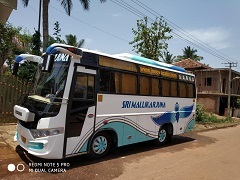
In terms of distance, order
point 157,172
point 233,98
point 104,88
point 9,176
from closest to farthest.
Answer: point 9,176
point 157,172
point 104,88
point 233,98

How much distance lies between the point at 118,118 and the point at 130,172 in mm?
1649

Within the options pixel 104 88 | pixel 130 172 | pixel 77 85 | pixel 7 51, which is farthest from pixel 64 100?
pixel 7 51

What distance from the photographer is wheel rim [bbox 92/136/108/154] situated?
640cm

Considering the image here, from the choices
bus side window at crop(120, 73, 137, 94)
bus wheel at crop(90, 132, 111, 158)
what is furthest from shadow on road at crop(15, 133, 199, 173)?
bus side window at crop(120, 73, 137, 94)

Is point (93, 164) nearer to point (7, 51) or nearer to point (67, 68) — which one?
point (67, 68)

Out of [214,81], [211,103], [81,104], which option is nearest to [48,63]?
[81,104]

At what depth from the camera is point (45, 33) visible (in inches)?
588

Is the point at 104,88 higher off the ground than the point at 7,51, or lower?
lower

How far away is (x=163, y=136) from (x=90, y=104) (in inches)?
166

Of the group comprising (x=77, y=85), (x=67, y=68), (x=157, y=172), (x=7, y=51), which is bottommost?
(x=157, y=172)

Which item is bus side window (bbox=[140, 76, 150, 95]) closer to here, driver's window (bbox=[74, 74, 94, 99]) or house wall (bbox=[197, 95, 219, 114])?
driver's window (bbox=[74, 74, 94, 99])

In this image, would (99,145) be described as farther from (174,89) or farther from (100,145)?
(174,89)

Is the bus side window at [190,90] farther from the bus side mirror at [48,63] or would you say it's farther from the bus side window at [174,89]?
the bus side mirror at [48,63]

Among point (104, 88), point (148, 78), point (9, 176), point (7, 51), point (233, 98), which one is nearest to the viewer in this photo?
point (9, 176)
